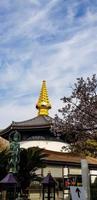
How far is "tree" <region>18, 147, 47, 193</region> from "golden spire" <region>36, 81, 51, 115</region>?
71.8ft

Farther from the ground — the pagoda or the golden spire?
the golden spire

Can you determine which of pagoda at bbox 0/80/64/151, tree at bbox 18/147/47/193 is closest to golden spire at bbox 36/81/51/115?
pagoda at bbox 0/80/64/151

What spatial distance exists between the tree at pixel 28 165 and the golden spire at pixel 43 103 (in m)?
21.9

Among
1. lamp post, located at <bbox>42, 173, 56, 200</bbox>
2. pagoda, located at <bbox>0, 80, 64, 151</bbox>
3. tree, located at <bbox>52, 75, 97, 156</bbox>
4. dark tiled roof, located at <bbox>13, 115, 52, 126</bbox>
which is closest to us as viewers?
tree, located at <bbox>52, 75, 97, 156</bbox>

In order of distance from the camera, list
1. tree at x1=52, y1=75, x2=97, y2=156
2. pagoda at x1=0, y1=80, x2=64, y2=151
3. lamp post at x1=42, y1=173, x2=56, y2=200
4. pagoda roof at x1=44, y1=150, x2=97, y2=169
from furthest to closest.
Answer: pagoda at x1=0, y1=80, x2=64, y2=151
pagoda roof at x1=44, y1=150, x2=97, y2=169
lamp post at x1=42, y1=173, x2=56, y2=200
tree at x1=52, y1=75, x2=97, y2=156

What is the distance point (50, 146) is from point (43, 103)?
1217 cm

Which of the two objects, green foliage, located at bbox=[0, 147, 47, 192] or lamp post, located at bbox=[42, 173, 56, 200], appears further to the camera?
lamp post, located at bbox=[42, 173, 56, 200]

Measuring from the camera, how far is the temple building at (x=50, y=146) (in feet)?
86.5

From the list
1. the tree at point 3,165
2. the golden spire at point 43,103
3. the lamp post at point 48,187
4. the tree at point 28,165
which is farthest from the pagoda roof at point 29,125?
the tree at point 3,165

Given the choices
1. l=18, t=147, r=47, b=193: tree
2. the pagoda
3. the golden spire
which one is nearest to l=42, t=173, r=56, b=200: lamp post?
l=18, t=147, r=47, b=193: tree

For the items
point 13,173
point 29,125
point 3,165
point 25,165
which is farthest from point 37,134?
point 13,173

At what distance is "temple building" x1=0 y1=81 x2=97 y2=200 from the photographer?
26.4 metres

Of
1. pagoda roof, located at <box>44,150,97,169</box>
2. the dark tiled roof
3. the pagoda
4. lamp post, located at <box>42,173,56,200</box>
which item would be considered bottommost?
lamp post, located at <box>42,173,56,200</box>

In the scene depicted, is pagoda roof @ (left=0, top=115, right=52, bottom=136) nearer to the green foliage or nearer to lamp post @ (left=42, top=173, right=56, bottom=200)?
lamp post @ (left=42, top=173, right=56, bottom=200)
